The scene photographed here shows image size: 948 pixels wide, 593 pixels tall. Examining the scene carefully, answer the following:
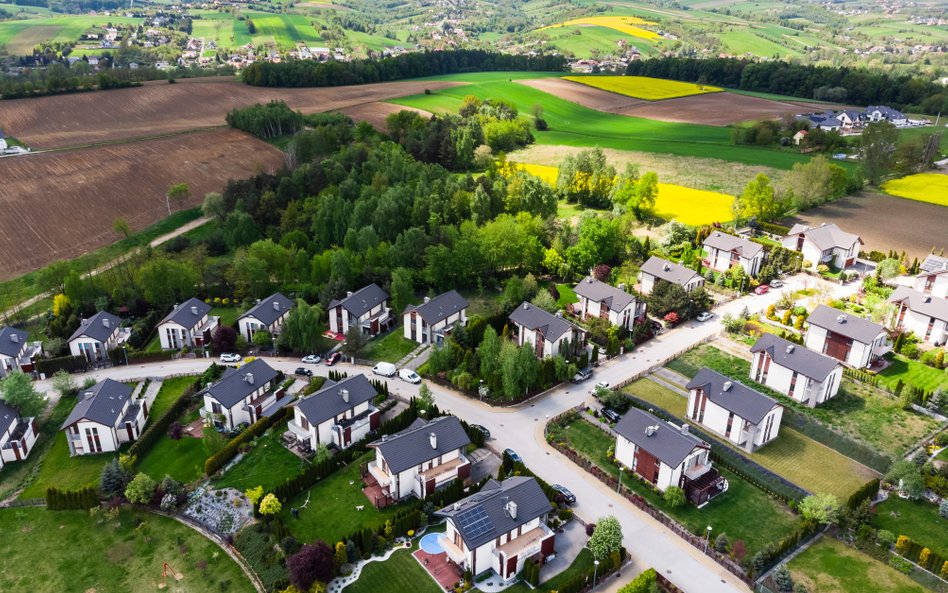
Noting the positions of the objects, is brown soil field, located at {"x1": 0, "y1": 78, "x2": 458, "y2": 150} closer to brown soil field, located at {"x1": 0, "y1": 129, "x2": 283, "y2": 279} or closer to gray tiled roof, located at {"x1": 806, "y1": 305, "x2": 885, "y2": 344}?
brown soil field, located at {"x1": 0, "y1": 129, "x2": 283, "y2": 279}

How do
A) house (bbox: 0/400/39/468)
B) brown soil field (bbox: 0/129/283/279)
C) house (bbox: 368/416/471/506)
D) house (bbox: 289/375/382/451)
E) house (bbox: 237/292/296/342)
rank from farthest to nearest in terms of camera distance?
brown soil field (bbox: 0/129/283/279), house (bbox: 237/292/296/342), house (bbox: 0/400/39/468), house (bbox: 289/375/382/451), house (bbox: 368/416/471/506)

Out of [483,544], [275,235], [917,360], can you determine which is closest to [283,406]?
[483,544]

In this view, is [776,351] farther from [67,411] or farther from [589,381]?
[67,411]

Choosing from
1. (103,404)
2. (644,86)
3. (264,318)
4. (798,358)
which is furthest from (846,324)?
(644,86)

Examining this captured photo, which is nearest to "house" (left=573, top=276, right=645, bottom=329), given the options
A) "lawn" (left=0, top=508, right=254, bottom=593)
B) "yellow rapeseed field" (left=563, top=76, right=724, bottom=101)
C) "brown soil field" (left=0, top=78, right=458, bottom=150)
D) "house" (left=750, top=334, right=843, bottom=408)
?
"house" (left=750, top=334, right=843, bottom=408)

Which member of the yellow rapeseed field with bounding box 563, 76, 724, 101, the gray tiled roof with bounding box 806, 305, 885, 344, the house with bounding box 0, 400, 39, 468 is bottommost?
the house with bounding box 0, 400, 39, 468

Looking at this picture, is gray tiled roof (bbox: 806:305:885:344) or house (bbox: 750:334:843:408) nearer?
house (bbox: 750:334:843:408)

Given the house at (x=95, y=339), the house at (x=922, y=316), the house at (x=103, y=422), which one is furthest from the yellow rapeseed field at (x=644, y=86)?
the house at (x=103, y=422)
